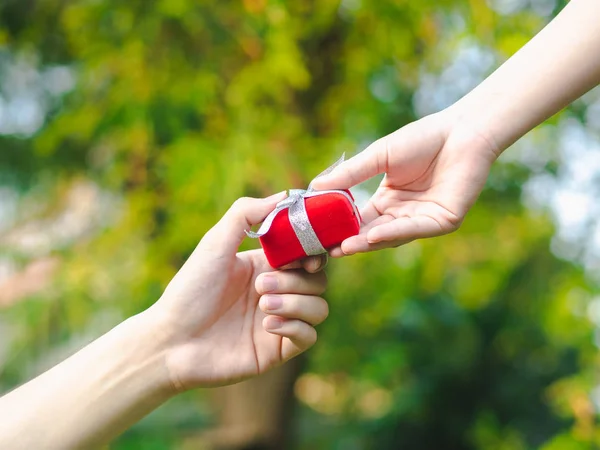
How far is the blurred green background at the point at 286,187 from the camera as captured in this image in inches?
84.4

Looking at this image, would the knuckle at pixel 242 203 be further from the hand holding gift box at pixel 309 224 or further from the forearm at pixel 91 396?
the forearm at pixel 91 396

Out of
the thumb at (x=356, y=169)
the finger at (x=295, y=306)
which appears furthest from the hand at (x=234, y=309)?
the thumb at (x=356, y=169)

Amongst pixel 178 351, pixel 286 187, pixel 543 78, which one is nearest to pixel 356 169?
pixel 543 78

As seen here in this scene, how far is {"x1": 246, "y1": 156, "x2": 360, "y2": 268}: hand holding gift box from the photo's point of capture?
0.98m

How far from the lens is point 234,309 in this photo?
3.93 feet

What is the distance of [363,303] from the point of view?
351cm

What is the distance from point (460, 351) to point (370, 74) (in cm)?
158

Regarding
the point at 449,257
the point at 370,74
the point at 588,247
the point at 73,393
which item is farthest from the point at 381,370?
the point at 73,393

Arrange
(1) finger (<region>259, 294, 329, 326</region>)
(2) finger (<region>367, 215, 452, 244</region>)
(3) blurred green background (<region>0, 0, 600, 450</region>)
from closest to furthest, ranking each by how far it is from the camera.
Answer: (2) finger (<region>367, 215, 452, 244</region>) < (1) finger (<region>259, 294, 329, 326</region>) < (3) blurred green background (<region>0, 0, 600, 450</region>)

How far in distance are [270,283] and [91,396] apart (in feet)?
1.23

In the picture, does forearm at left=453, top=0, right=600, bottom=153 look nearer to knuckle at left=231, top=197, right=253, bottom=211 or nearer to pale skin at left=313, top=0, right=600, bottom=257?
pale skin at left=313, top=0, right=600, bottom=257

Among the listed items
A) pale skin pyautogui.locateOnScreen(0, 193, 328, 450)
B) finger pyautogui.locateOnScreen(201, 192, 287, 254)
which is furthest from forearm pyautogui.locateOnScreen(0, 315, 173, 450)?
finger pyautogui.locateOnScreen(201, 192, 287, 254)

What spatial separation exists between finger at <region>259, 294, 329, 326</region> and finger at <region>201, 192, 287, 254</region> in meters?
0.12

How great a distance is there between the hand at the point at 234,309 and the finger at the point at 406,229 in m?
0.14
